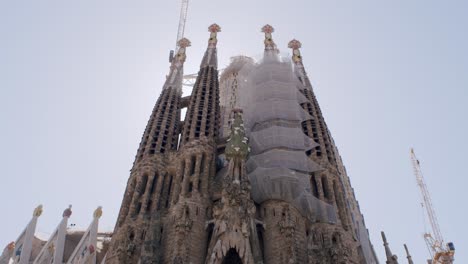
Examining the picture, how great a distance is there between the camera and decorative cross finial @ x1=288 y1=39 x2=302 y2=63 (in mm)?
43594

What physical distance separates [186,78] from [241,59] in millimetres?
9703

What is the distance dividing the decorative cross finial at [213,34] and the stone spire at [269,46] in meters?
4.50

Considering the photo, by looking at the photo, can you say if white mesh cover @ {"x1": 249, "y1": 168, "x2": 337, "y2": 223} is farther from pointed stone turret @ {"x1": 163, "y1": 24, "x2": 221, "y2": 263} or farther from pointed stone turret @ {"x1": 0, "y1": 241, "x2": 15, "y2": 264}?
pointed stone turret @ {"x1": 0, "y1": 241, "x2": 15, "y2": 264}

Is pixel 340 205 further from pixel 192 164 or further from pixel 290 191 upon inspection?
pixel 192 164

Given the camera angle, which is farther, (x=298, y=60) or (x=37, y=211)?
(x=298, y=60)

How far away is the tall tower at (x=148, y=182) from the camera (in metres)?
24.2

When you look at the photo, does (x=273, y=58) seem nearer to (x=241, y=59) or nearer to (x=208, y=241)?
(x=241, y=59)

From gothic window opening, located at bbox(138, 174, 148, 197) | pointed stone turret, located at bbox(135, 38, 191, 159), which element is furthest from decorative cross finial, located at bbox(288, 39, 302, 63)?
gothic window opening, located at bbox(138, 174, 148, 197)

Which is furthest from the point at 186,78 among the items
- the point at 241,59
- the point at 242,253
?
the point at 242,253

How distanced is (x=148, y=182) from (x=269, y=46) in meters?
18.5

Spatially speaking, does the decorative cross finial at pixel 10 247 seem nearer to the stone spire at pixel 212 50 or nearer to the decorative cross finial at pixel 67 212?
the decorative cross finial at pixel 67 212

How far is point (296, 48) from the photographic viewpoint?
149 feet

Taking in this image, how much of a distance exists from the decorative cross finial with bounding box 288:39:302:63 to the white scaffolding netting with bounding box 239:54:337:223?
7.12 metres

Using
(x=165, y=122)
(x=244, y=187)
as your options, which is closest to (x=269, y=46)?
(x=165, y=122)
